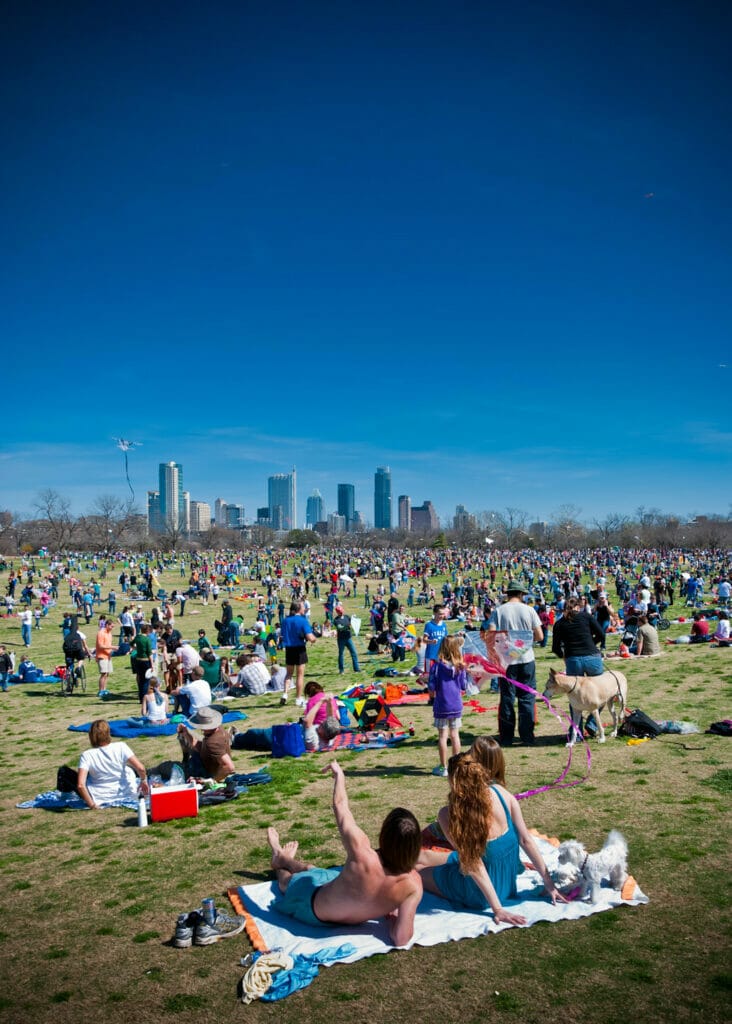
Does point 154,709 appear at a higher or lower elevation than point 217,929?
lower

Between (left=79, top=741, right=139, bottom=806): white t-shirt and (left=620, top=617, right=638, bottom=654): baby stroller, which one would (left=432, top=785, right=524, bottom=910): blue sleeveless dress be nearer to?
(left=79, top=741, right=139, bottom=806): white t-shirt

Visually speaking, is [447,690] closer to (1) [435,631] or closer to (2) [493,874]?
(2) [493,874]

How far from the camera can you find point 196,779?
24.0 ft

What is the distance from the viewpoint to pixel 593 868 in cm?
433

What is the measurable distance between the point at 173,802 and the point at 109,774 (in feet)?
2.97

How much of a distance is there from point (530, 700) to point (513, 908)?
391 centimetres

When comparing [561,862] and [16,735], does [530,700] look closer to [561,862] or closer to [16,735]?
[561,862]

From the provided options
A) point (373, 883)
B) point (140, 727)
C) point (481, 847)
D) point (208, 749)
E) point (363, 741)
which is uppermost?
point (481, 847)

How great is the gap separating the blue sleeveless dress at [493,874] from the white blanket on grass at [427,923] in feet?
0.24

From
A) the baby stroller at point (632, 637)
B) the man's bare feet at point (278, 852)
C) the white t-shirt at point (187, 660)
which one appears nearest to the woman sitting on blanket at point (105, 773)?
the man's bare feet at point (278, 852)

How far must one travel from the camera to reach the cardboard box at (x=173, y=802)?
Result: 20.9 feet

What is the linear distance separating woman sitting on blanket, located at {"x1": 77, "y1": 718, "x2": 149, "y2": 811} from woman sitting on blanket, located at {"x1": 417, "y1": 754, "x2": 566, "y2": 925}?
12.2 feet

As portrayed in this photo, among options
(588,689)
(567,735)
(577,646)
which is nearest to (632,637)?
(567,735)

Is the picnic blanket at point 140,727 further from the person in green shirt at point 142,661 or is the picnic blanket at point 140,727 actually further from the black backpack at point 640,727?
the black backpack at point 640,727
